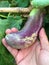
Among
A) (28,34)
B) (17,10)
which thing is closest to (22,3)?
(17,10)

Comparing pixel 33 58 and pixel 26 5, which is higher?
pixel 26 5

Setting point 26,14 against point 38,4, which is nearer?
point 38,4

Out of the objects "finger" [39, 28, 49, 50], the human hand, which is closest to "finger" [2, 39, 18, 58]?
the human hand

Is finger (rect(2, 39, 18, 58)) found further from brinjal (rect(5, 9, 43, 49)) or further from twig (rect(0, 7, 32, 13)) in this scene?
twig (rect(0, 7, 32, 13))

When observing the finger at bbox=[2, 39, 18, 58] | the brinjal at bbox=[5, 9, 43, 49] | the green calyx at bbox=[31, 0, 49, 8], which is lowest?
the finger at bbox=[2, 39, 18, 58]

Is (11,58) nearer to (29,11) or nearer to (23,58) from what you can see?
(23,58)

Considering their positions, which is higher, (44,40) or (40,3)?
(40,3)

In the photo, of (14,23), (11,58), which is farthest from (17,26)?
(11,58)

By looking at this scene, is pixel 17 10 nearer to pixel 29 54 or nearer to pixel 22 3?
pixel 22 3

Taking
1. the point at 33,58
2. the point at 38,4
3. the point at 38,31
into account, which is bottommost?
the point at 33,58
